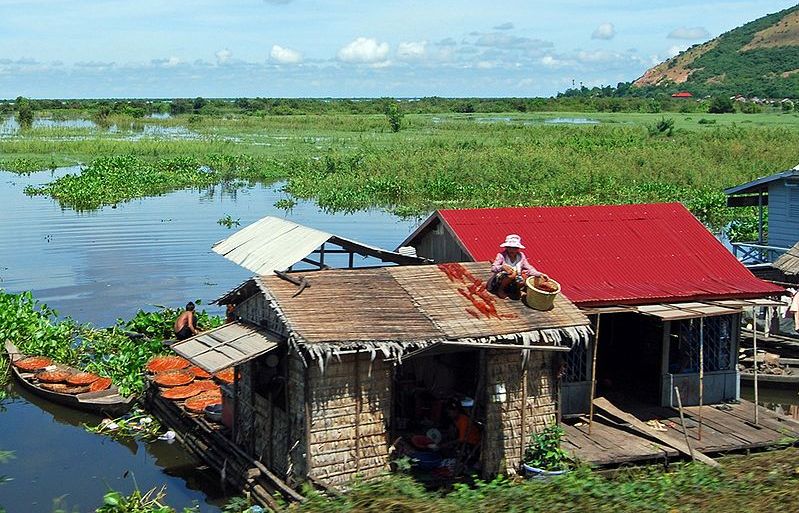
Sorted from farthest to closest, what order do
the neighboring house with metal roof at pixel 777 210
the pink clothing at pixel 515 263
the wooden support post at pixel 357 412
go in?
the neighboring house with metal roof at pixel 777 210, the pink clothing at pixel 515 263, the wooden support post at pixel 357 412

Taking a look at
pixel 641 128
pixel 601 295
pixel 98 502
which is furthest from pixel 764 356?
A: pixel 641 128

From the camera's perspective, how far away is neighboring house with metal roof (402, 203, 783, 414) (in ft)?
40.4

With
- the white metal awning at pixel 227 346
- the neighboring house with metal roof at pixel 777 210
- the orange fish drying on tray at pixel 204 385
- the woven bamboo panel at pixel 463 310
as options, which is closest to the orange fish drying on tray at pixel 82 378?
the orange fish drying on tray at pixel 204 385

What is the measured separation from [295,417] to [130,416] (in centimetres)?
464

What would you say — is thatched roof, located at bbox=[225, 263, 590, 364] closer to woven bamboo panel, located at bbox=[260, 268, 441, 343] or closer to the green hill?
woven bamboo panel, located at bbox=[260, 268, 441, 343]

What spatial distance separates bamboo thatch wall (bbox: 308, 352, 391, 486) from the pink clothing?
2.00 m

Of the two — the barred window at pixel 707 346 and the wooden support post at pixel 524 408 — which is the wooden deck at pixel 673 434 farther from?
the wooden support post at pixel 524 408

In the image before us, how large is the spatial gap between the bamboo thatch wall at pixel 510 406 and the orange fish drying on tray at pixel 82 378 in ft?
22.1

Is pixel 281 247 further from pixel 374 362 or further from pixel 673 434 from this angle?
pixel 673 434

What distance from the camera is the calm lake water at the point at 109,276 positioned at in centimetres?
1205

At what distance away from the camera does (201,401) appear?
1309 cm

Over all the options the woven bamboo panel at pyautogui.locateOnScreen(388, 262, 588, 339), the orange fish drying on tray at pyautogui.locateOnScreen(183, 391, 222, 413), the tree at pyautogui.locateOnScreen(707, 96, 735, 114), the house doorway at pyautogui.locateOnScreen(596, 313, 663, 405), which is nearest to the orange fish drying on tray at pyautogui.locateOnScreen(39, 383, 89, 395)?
the orange fish drying on tray at pyautogui.locateOnScreen(183, 391, 222, 413)

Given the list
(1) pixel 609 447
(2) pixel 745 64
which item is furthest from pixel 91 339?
(2) pixel 745 64

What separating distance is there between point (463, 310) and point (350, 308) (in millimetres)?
1245
